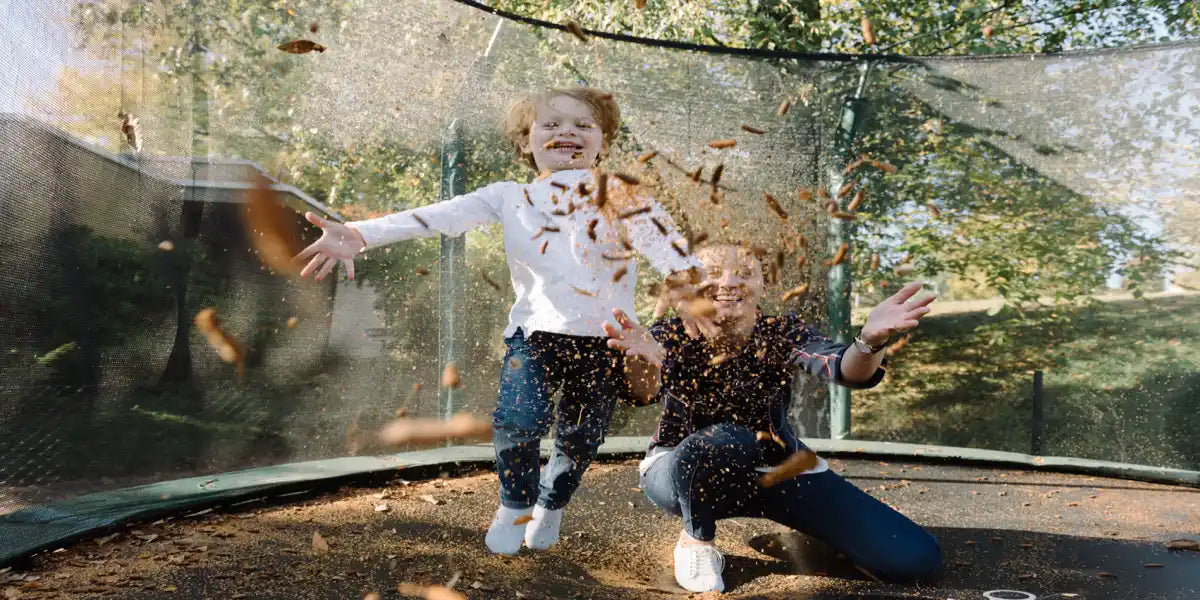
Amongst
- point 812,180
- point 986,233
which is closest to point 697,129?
point 812,180

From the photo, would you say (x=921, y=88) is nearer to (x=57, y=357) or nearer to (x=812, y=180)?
(x=812, y=180)

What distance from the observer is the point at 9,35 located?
65.8 inches

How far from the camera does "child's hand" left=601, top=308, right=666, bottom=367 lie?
1.76 metres

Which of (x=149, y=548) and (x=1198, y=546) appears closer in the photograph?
(x=149, y=548)

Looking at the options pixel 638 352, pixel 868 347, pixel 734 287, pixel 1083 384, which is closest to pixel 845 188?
pixel 1083 384

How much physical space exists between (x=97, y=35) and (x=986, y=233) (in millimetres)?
2915

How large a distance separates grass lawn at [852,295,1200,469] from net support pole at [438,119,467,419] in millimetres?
1801

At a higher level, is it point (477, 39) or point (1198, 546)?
point (477, 39)

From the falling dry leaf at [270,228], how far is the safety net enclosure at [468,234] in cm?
2

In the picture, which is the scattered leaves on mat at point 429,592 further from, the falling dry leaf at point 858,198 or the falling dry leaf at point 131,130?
the falling dry leaf at point 858,198

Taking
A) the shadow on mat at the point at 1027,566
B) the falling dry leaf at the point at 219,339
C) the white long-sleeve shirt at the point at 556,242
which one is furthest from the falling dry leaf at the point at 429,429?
the shadow on mat at the point at 1027,566

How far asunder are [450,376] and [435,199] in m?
0.55

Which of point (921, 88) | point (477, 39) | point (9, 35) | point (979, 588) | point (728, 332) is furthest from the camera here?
point (921, 88)

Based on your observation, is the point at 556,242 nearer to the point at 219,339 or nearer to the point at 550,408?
the point at 550,408
